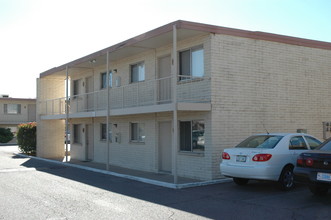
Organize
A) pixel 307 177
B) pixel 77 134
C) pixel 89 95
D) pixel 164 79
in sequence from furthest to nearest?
pixel 77 134, pixel 89 95, pixel 164 79, pixel 307 177

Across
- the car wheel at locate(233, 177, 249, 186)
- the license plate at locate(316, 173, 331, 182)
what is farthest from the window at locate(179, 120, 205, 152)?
the license plate at locate(316, 173, 331, 182)

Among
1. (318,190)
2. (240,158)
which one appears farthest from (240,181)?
(318,190)

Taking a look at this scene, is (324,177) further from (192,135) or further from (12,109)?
(12,109)

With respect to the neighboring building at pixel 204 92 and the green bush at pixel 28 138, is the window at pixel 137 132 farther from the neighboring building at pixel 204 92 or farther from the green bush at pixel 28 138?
the green bush at pixel 28 138

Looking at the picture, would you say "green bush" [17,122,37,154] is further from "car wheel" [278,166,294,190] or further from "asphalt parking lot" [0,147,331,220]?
"car wheel" [278,166,294,190]

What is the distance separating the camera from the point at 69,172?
15719mm

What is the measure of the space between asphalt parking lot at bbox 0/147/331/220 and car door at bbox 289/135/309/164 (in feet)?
2.97

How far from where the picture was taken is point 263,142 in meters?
10.8

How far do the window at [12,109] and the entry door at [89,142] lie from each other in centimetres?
2406

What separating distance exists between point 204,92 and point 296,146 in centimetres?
362

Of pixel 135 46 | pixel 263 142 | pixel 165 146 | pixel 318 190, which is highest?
A: pixel 135 46

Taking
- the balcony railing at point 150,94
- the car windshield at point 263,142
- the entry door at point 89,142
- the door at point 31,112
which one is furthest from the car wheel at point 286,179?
the door at point 31,112

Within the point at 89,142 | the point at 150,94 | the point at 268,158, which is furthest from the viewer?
the point at 89,142

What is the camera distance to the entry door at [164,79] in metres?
15.4
